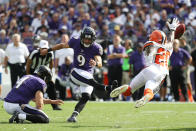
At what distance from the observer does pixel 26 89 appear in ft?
29.2

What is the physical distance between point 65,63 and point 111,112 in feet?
17.5

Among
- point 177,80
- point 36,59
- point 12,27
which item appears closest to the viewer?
point 36,59

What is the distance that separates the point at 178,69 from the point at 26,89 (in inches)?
317

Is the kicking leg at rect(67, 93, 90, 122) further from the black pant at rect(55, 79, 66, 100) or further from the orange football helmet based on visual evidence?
the black pant at rect(55, 79, 66, 100)

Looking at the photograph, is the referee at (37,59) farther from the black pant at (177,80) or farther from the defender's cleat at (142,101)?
the black pant at (177,80)

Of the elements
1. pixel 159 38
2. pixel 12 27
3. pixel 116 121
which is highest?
pixel 12 27

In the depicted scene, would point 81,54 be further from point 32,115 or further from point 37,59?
point 37,59

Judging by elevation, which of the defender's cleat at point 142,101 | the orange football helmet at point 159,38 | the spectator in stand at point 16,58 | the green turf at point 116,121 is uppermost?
the orange football helmet at point 159,38

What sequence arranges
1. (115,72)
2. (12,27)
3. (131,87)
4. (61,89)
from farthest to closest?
(12,27), (61,89), (115,72), (131,87)

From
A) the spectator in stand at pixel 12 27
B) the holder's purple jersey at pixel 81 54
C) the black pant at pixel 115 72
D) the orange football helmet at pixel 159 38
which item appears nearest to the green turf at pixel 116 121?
the holder's purple jersey at pixel 81 54

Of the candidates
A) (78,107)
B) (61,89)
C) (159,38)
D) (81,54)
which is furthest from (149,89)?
(61,89)

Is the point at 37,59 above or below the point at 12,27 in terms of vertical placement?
below

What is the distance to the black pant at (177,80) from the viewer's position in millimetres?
16062

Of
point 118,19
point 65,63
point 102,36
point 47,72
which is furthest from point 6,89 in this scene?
point 47,72
